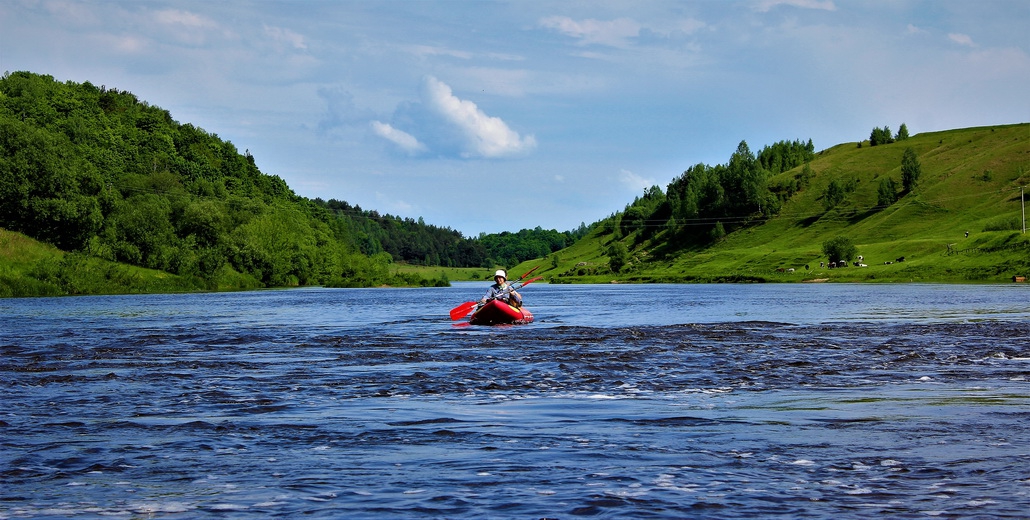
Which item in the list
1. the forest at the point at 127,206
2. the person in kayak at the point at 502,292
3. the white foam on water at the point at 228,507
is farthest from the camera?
the forest at the point at 127,206

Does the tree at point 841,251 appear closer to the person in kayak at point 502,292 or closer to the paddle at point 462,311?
the paddle at point 462,311

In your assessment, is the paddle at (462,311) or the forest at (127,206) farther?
the forest at (127,206)

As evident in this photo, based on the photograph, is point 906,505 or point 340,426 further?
point 340,426

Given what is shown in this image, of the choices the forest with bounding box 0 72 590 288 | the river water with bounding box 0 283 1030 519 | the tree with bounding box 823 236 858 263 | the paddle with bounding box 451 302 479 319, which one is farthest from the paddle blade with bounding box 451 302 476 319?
the tree with bounding box 823 236 858 263

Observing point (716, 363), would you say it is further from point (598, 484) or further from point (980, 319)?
point (980, 319)

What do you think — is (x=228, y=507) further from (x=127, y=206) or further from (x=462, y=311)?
(x=127, y=206)

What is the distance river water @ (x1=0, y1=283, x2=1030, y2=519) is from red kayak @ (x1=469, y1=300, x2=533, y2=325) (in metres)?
12.9

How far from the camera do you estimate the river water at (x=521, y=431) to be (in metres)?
10.4

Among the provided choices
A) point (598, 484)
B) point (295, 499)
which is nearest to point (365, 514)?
point (295, 499)

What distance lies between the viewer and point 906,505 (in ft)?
32.7

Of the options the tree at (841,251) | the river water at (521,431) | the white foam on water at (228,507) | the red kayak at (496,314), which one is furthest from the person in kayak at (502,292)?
the tree at (841,251)

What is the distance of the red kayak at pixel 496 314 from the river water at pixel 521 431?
12.9 meters

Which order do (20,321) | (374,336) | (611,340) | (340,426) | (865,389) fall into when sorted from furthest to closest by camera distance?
(20,321), (374,336), (611,340), (865,389), (340,426)

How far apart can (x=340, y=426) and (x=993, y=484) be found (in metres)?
9.99
